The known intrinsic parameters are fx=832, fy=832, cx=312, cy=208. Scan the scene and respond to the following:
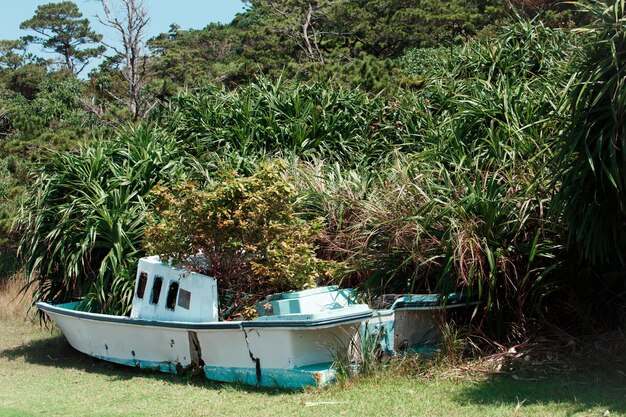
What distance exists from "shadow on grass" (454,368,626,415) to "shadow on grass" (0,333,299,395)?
82.1 inches

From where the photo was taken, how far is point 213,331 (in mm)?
9852

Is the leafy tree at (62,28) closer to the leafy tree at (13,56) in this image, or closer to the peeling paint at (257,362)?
the leafy tree at (13,56)

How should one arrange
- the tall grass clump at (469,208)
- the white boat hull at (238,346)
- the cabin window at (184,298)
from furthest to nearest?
the cabin window at (184,298) < the tall grass clump at (469,208) < the white boat hull at (238,346)

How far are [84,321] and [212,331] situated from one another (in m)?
2.82

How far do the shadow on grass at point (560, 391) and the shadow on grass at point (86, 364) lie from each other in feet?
6.84

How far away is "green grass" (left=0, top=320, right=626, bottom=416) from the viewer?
7.76 metres

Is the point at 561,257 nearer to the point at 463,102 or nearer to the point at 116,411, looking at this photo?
the point at 463,102

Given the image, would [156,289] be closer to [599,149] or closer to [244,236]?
[244,236]

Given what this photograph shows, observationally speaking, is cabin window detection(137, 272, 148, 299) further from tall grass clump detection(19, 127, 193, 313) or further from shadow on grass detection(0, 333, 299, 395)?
shadow on grass detection(0, 333, 299, 395)

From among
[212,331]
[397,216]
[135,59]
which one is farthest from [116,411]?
[135,59]

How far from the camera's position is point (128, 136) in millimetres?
13891

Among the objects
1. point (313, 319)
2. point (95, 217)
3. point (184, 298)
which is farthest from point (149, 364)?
point (313, 319)

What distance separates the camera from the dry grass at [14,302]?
1645 cm

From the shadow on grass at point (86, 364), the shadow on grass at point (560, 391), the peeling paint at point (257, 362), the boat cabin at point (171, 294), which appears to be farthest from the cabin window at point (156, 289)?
the shadow on grass at point (560, 391)
